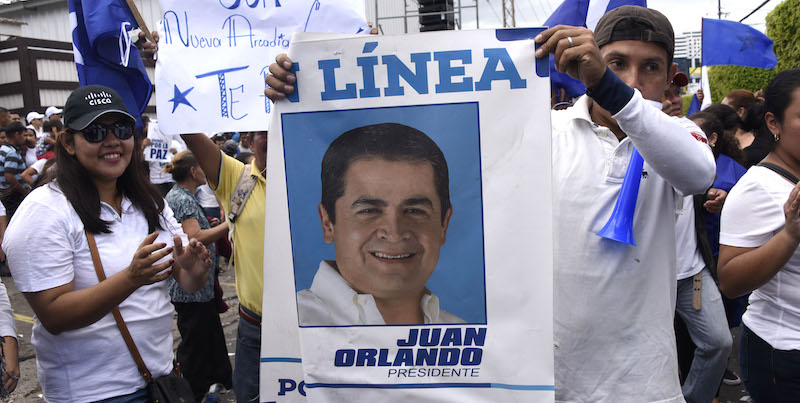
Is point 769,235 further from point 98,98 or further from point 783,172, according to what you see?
point 98,98

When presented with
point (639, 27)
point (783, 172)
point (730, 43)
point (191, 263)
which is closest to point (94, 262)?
point (191, 263)

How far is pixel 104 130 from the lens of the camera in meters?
2.49

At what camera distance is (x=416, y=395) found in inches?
66.5

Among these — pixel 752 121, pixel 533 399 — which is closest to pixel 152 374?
pixel 533 399

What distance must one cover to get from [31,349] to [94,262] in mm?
4525

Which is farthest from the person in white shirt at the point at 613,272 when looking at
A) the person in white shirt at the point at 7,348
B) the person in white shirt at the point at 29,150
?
the person in white shirt at the point at 29,150

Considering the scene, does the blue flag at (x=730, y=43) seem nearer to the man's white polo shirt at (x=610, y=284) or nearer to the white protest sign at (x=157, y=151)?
the man's white polo shirt at (x=610, y=284)

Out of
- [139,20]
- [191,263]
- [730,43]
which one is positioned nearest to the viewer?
[191,263]

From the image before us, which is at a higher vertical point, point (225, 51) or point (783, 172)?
point (225, 51)

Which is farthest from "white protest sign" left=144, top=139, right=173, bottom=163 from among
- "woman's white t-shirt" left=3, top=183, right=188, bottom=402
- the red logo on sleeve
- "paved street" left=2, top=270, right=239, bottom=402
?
the red logo on sleeve

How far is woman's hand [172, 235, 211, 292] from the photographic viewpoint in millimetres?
2564

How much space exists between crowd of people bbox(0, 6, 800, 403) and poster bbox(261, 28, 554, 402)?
0.15m

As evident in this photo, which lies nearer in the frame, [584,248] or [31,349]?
[584,248]

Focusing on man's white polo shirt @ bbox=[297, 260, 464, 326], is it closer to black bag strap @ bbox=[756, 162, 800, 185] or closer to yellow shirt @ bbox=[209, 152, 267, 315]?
yellow shirt @ bbox=[209, 152, 267, 315]
